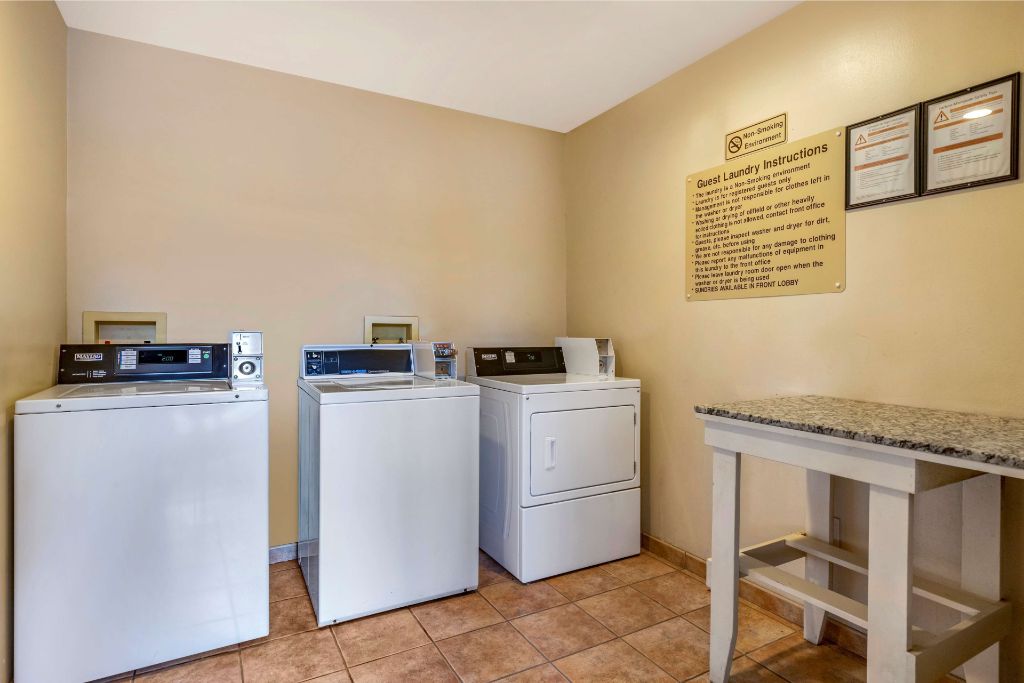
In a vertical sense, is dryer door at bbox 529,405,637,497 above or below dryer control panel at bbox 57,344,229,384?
below

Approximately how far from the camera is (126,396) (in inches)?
68.4

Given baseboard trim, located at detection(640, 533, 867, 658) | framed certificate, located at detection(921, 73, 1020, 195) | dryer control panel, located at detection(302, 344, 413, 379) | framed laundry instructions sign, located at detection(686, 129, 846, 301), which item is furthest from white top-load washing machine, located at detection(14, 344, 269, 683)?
framed certificate, located at detection(921, 73, 1020, 195)

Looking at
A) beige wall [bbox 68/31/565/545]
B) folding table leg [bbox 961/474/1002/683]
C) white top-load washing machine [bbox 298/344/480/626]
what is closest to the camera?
folding table leg [bbox 961/474/1002/683]

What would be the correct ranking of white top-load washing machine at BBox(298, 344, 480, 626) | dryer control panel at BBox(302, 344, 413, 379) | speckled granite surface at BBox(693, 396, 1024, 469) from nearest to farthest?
speckled granite surface at BBox(693, 396, 1024, 469), white top-load washing machine at BBox(298, 344, 480, 626), dryer control panel at BBox(302, 344, 413, 379)

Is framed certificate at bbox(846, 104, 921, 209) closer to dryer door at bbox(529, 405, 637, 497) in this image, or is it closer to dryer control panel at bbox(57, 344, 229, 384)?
dryer door at bbox(529, 405, 637, 497)

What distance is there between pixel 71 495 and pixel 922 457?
7.72ft

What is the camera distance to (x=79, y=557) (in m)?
1.67

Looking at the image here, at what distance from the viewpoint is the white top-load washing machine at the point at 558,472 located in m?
2.43

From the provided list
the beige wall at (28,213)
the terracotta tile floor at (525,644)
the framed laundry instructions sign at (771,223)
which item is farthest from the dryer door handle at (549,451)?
the beige wall at (28,213)

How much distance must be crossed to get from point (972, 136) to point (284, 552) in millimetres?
3201

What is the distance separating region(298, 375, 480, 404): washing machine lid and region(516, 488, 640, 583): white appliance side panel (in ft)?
2.16

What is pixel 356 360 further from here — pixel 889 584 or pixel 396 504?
pixel 889 584

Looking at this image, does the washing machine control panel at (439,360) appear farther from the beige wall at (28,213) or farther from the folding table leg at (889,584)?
the folding table leg at (889,584)

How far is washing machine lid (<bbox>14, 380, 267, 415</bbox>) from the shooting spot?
1632mm
